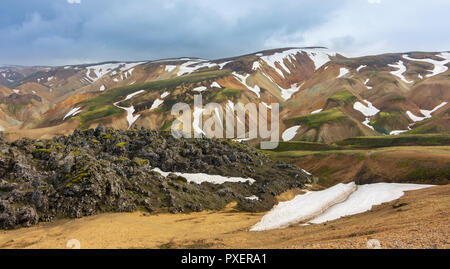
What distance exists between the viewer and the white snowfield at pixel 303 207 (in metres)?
34.8

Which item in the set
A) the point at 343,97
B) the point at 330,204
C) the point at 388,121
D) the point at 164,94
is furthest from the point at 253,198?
the point at 164,94

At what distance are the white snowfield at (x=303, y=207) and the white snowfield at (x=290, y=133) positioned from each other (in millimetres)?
65068

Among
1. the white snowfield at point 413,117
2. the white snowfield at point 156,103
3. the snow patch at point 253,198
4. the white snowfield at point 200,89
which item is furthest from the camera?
the white snowfield at point 200,89

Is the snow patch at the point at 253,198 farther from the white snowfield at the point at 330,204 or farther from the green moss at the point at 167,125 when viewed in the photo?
the green moss at the point at 167,125

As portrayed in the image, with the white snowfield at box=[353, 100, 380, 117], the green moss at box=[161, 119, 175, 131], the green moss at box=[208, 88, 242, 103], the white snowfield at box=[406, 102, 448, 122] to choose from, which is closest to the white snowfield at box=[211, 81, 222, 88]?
the green moss at box=[208, 88, 242, 103]

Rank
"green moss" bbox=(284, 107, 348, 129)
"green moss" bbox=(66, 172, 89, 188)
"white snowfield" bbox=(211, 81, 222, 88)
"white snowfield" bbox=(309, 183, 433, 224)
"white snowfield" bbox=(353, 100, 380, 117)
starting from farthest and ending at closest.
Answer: "white snowfield" bbox=(211, 81, 222, 88) → "white snowfield" bbox=(353, 100, 380, 117) → "green moss" bbox=(284, 107, 348, 129) → "white snowfield" bbox=(309, 183, 433, 224) → "green moss" bbox=(66, 172, 89, 188)

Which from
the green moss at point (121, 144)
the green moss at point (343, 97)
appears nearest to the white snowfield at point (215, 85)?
the green moss at point (343, 97)

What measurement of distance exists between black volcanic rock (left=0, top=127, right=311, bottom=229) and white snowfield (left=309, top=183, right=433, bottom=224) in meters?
9.97

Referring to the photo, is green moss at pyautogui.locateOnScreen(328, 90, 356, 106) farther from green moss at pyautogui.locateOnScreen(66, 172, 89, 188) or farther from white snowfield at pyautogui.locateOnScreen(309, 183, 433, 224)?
green moss at pyautogui.locateOnScreen(66, 172, 89, 188)

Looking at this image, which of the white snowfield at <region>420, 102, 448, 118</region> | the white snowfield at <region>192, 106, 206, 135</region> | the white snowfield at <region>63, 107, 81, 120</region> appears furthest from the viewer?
the white snowfield at <region>63, 107, 81, 120</region>

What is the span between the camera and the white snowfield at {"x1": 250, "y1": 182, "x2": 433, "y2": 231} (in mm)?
36156
